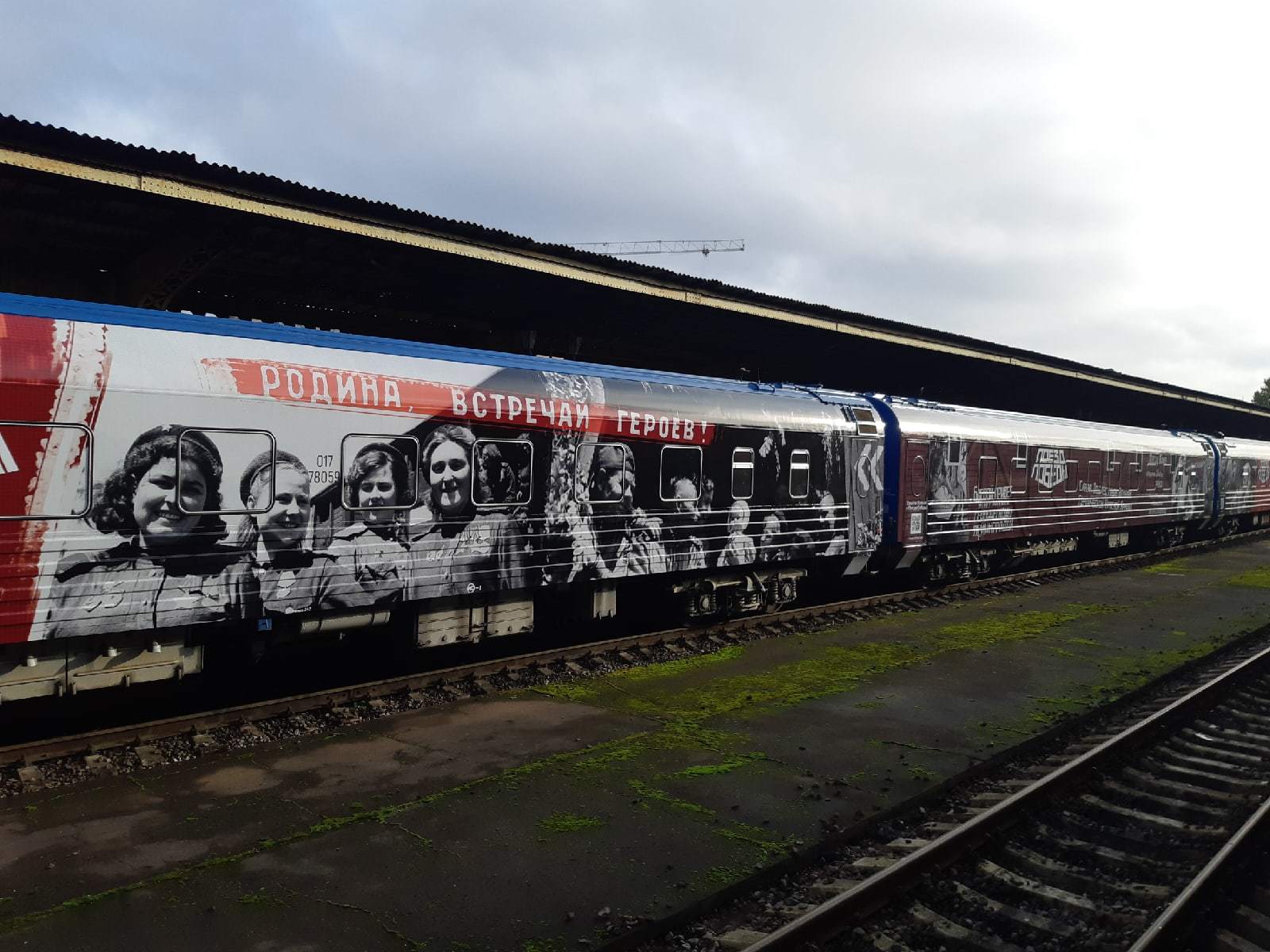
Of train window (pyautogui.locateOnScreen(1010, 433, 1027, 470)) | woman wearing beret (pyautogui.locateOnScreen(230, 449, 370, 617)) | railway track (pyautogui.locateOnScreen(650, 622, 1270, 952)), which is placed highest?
train window (pyautogui.locateOnScreen(1010, 433, 1027, 470))

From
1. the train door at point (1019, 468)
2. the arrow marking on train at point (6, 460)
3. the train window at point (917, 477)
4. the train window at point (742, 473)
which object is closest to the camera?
the arrow marking on train at point (6, 460)

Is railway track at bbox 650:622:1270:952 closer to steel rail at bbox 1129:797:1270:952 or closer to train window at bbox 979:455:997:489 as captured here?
steel rail at bbox 1129:797:1270:952

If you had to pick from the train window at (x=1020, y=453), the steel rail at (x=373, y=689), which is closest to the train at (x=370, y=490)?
the steel rail at (x=373, y=689)

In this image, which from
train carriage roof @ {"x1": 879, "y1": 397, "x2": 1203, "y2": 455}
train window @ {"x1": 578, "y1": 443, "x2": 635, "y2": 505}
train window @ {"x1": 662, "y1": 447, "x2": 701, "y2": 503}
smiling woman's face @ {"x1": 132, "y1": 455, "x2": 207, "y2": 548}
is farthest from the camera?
train carriage roof @ {"x1": 879, "y1": 397, "x2": 1203, "y2": 455}

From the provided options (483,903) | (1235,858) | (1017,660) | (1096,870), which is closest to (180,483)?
(483,903)

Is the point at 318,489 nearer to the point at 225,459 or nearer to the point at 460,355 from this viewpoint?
the point at 225,459

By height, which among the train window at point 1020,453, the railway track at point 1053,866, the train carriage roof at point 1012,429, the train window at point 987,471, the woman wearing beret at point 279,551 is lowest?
the railway track at point 1053,866

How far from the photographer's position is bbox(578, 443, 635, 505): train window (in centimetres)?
1066

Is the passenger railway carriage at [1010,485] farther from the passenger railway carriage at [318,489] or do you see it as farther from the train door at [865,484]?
the passenger railway carriage at [318,489]

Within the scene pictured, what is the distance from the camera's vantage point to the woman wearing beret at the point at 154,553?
6973mm

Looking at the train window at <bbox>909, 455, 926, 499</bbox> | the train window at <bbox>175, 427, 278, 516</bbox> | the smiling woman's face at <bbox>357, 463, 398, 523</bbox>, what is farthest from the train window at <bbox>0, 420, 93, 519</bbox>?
the train window at <bbox>909, 455, 926, 499</bbox>

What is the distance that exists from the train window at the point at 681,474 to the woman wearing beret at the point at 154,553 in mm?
5559

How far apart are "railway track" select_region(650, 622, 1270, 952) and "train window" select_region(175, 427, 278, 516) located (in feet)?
17.4

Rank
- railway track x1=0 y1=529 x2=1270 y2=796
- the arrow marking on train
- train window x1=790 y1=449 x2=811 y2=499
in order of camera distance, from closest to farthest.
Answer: the arrow marking on train → railway track x1=0 y1=529 x2=1270 y2=796 → train window x1=790 y1=449 x2=811 y2=499
